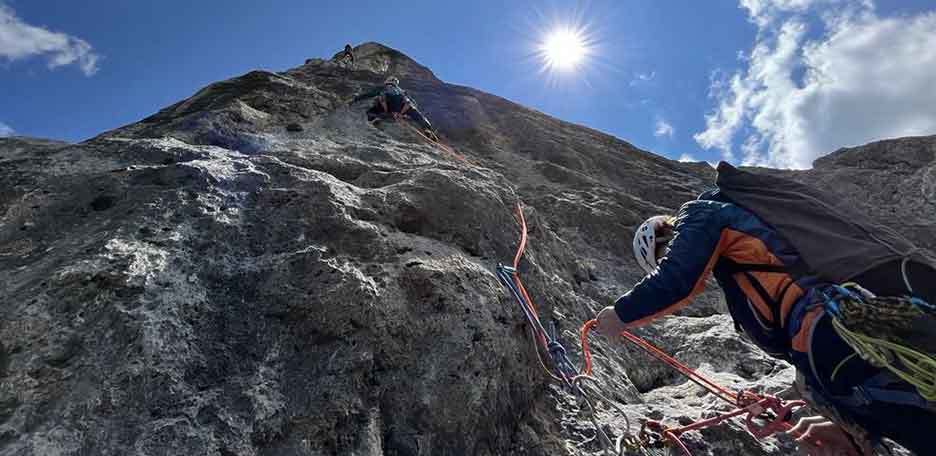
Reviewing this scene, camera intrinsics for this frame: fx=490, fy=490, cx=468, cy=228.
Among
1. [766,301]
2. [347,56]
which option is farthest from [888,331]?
[347,56]

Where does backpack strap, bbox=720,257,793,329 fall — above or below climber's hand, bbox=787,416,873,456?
above

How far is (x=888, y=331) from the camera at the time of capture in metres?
1.95

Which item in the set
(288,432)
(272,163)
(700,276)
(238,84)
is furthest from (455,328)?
(238,84)

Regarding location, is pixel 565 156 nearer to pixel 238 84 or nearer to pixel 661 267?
pixel 238 84

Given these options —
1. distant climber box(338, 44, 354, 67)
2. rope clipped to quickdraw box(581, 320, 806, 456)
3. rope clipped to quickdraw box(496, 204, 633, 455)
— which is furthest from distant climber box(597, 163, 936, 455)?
distant climber box(338, 44, 354, 67)

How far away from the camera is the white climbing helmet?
3.27m

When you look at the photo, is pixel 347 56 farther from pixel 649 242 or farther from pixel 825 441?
pixel 825 441

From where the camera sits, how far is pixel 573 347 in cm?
442

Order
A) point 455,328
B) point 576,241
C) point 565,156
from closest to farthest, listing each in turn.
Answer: point 455,328 → point 576,241 → point 565,156

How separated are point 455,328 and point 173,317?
5.86 feet

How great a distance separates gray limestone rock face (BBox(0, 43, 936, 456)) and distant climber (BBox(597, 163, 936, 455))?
106 cm

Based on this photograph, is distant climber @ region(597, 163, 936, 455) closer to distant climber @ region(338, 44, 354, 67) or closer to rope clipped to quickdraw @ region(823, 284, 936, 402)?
rope clipped to quickdraw @ region(823, 284, 936, 402)

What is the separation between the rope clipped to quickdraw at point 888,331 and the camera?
1.89m

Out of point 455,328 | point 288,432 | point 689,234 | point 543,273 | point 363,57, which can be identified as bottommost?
point 288,432
